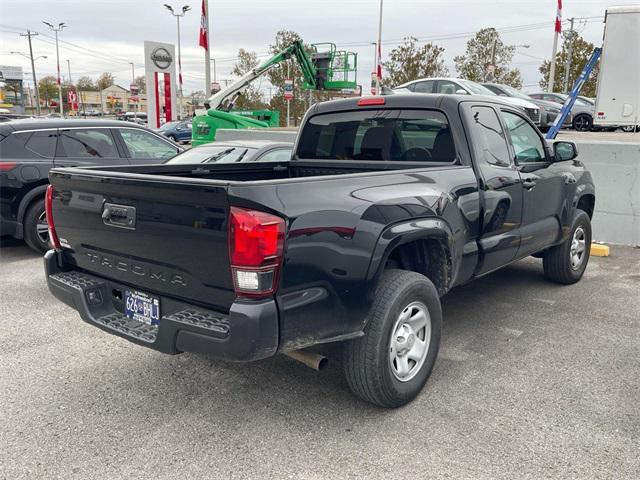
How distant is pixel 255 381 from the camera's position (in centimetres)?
379

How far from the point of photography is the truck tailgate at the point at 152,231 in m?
2.69

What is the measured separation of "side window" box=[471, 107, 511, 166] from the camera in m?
4.31

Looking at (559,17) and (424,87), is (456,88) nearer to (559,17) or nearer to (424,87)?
(424,87)

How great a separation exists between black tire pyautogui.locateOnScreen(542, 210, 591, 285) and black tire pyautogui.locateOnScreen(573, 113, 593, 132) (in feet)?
54.1

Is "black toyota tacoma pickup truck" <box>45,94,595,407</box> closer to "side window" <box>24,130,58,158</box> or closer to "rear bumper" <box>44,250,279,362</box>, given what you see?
"rear bumper" <box>44,250,279,362</box>

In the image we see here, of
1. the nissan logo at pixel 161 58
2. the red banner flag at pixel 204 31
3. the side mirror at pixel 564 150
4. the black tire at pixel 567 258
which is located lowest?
the black tire at pixel 567 258

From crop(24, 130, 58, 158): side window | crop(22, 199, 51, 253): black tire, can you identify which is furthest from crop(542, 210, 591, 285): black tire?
crop(24, 130, 58, 158): side window

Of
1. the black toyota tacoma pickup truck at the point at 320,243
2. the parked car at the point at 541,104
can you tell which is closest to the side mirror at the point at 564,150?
the black toyota tacoma pickup truck at the point at 320,243

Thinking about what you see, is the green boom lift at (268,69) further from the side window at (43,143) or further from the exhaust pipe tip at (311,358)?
the exhaust pipe tip at (311,358)

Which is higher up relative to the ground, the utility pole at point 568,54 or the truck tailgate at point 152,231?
the utility pole at point 568,54

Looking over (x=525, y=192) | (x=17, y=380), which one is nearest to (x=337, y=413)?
(x=17, y=380)

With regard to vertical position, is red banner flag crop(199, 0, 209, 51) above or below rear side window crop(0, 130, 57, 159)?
above

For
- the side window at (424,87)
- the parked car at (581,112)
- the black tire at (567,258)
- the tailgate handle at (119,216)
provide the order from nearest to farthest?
the tailgate handle at (119,216), the black tire at (567,258), the side window at (424,87), the parked car at (581,112)

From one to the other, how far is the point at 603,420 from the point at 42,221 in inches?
261
